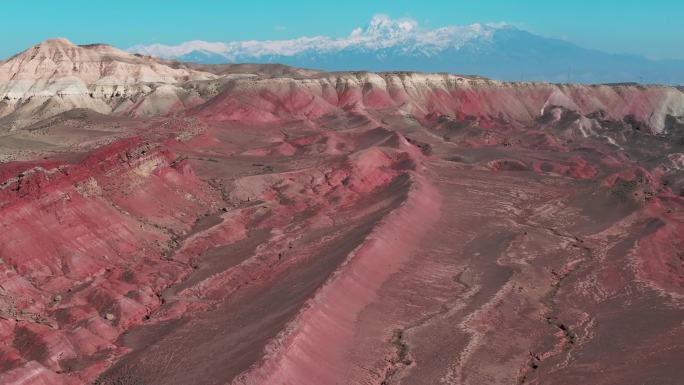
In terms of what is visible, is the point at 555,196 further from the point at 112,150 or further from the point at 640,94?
the point at 640,94

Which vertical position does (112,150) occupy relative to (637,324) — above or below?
above

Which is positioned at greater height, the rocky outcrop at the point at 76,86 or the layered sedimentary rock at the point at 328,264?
the rocky outcrop at the point at 76,86

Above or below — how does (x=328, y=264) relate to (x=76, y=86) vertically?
below

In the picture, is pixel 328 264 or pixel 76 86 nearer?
pixel 328 264

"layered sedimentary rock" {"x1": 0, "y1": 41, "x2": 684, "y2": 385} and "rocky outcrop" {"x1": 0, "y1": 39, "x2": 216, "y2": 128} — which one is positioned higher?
"rocky outcrop" {"x1": 0, "y1": 39, "x2": 216, "y2": 128}

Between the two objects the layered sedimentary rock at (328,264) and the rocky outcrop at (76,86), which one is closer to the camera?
the layered sedimentary rock at (328,264)

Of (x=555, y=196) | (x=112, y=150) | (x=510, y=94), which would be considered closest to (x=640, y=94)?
(x=510, y=94)

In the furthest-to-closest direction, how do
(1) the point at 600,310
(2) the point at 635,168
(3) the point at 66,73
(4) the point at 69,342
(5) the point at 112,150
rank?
1. (3) the point at 66,73
2. (2) the point at 635,168
3. (5) the point at 112,150
4. (1) the point at 600,310
5. (4) the point at 69,342

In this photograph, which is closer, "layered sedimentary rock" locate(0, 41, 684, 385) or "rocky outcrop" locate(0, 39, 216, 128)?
"layered sedimentary rock" locate(0, 41, 684, 385)
